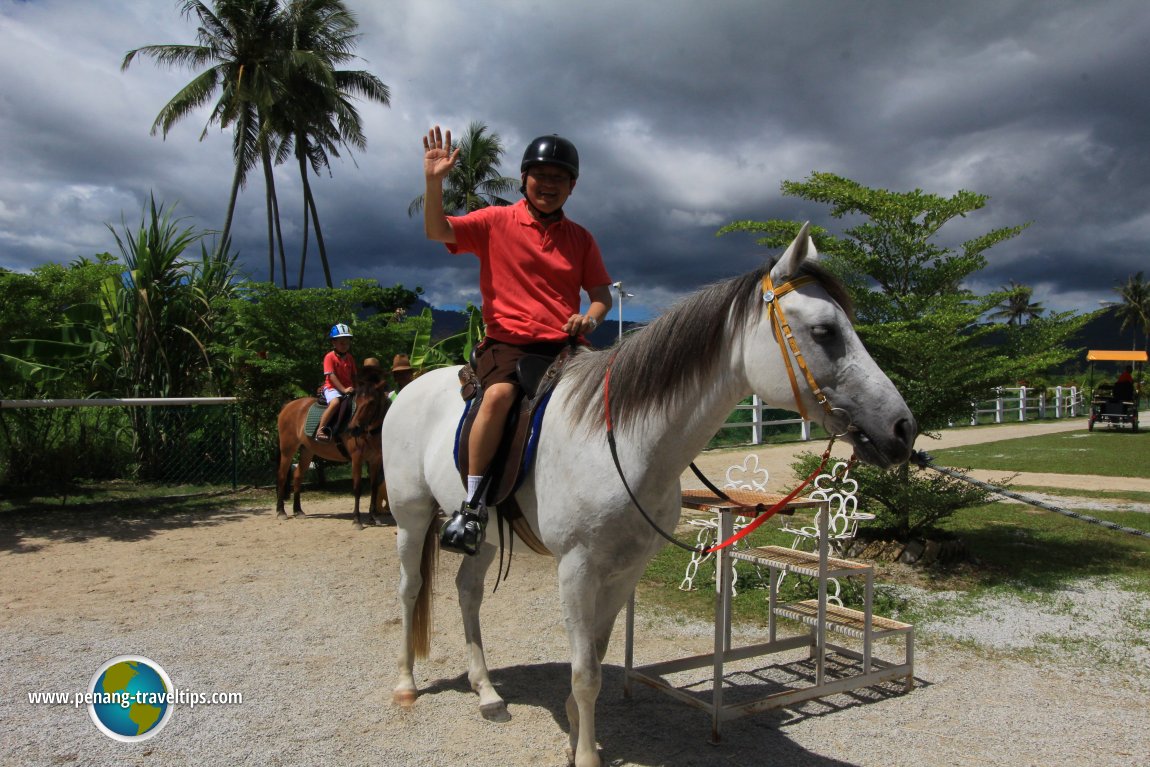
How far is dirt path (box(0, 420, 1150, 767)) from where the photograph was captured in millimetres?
2941

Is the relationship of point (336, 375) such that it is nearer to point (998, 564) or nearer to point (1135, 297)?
point (998, 564)

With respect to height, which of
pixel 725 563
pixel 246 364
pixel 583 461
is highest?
pixel 246 364

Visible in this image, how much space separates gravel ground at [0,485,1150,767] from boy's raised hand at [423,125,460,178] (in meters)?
2.52

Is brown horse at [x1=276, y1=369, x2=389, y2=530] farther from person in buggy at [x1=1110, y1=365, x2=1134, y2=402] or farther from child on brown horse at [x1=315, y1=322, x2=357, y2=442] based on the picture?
person in buggy at [x1=1110, y1=365, x2=1134, y2=402]

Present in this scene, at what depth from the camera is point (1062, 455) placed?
14.7 m

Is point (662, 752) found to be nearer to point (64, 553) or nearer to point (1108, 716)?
point (1108, 716)

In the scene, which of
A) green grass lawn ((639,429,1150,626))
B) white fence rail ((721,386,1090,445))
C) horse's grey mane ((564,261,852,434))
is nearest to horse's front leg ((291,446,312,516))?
green grass lawn ((639,429,1150,626))

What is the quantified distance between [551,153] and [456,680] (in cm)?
290

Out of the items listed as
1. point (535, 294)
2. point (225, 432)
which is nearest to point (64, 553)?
point (225, 432)

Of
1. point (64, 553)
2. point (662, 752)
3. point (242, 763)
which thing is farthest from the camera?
point (64, 553)

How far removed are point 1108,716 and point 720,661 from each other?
79.0 inches

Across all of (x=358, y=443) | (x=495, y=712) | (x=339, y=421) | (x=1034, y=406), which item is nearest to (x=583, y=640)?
(x=495, y=712)

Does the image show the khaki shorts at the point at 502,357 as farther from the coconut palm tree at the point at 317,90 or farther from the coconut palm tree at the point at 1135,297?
the coconut palm tree at the point at 1135,297

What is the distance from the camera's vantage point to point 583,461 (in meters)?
2.51
